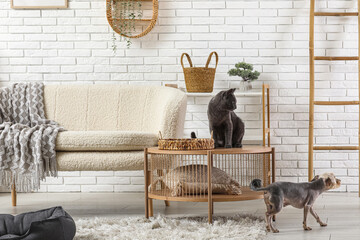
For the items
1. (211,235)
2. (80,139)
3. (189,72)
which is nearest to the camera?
(211,235)

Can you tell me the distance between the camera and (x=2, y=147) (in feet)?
10.1

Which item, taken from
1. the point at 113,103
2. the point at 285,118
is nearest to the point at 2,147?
the point at 113,103

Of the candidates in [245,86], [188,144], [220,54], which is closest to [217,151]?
[188,144]

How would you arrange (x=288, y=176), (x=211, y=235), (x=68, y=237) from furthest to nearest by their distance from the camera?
(x=288, y=176) < (x=211, y=235) < (x=68, y=237)

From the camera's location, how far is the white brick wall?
4.08 meters

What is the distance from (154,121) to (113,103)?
328 millimetres

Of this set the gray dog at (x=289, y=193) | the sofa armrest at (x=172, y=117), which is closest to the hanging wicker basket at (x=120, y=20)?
the sofa armrest at (x=172, y=117)

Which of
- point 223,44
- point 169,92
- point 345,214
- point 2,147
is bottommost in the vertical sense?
point 345,214

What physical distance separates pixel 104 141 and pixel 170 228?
2.26 ft

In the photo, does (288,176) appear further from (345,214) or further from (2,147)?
(2,147)

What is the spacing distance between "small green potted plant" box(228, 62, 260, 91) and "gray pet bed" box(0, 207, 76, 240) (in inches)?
73.5

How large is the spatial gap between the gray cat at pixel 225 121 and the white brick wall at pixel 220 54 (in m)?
1.12

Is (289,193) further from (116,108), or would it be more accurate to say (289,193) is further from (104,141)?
(116,108)

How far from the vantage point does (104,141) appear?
10.00 ft
